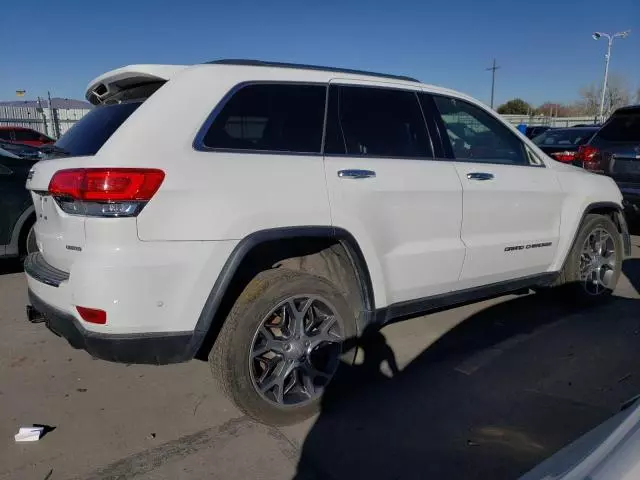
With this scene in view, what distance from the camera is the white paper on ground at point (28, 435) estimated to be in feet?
9.20

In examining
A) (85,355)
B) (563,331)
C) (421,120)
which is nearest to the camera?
(421,120)

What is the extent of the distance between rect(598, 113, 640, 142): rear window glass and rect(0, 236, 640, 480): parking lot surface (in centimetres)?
375

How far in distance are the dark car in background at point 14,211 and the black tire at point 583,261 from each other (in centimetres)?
531

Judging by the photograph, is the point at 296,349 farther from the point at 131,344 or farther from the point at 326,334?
the point at 131,344

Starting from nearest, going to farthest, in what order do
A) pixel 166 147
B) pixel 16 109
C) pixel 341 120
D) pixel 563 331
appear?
pixel 166 147 < pixel 341 120 < pixel 563 331 < pixel 16 109

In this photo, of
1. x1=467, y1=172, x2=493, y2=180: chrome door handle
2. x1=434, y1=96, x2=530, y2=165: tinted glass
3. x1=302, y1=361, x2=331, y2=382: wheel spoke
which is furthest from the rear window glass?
x1=302, y1=361, x2=331, y2=382: wheel spoke

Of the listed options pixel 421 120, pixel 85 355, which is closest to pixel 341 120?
pixel 421 120

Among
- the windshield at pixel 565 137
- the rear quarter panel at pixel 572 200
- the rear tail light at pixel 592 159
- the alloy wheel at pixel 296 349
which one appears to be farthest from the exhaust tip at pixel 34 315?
the windshield at pixel 565 137

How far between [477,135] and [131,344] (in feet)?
9.53

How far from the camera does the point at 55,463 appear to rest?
8.63 feet

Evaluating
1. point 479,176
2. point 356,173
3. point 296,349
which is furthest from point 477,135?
point 296,349

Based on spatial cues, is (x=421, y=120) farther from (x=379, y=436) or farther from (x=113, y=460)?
(x=113, y=460)

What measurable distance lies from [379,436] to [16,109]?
2460cm

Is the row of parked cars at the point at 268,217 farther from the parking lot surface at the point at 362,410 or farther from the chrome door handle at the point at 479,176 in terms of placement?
the parking lot surface at the point at 362,410
